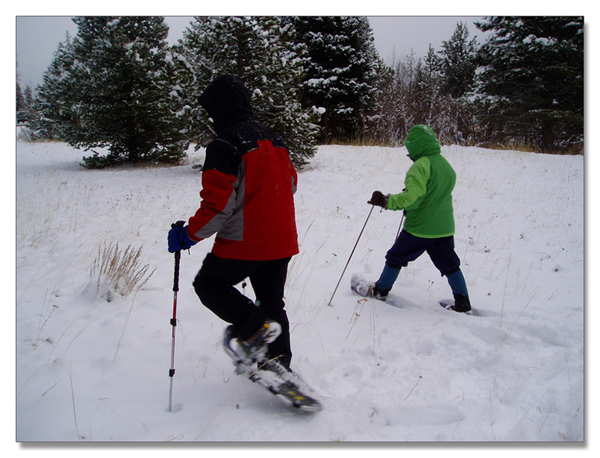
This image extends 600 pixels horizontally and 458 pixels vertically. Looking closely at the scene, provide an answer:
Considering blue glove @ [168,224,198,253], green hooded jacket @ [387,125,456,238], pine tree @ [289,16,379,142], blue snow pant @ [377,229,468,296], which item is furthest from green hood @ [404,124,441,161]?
pine tree @ [289,16,379,142]

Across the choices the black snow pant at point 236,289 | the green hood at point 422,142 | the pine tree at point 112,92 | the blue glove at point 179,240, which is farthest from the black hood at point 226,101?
the pine tree at point 112,92

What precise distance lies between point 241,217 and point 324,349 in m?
1.37

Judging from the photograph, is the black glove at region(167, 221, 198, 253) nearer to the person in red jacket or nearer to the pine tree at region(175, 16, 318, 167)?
the person in red jacket

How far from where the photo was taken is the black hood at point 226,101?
6.32 ft

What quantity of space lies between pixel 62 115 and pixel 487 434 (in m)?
11.5

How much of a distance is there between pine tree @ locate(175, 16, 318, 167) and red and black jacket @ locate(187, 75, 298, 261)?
6387mm

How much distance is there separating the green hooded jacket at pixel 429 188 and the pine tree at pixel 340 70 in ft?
26.7

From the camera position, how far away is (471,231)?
19.4 feet

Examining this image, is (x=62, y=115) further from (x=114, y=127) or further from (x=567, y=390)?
(x=567, y=390)

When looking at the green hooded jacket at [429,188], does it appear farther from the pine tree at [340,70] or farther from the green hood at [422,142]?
the pine tree at [340,70]

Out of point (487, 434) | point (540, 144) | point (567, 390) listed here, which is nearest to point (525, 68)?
point (540, 144)

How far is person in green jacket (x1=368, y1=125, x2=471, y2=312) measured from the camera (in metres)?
3.07

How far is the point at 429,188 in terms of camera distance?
3139mm

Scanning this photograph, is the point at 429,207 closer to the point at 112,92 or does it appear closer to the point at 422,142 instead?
the point at 422,142
